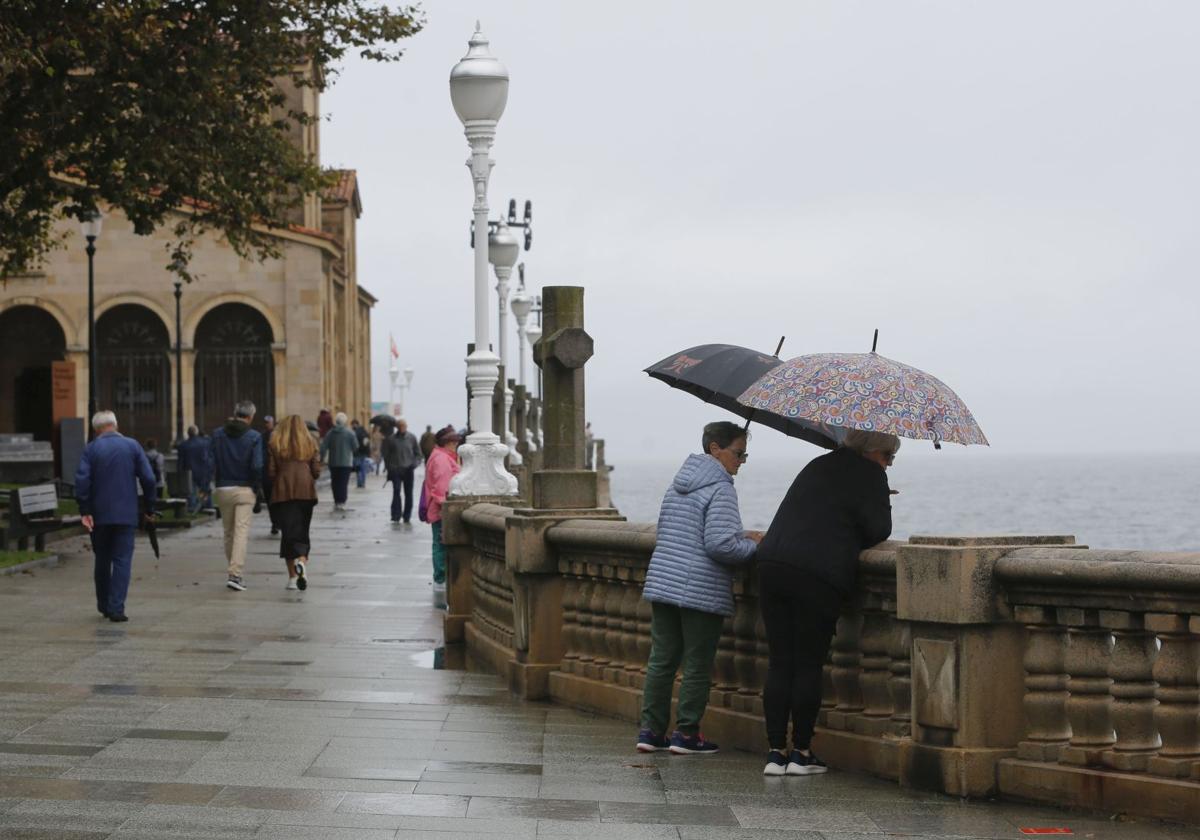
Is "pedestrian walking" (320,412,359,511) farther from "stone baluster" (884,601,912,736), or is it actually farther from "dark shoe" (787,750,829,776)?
"stone baluster" (884,601,912,736)

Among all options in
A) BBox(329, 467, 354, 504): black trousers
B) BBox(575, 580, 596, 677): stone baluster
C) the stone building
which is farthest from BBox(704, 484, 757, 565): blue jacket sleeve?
the stone building

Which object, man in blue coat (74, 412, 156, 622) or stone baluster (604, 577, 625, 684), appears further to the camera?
man in blue coat (74, 412, 156, 622)

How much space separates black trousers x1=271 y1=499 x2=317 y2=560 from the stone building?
117ft

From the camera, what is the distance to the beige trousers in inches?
752

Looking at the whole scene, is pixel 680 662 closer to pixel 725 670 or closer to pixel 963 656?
pixel 725 670

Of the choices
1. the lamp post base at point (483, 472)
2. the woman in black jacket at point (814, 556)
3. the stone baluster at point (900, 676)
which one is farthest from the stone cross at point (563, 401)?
the lamp post base at point (483, 472)

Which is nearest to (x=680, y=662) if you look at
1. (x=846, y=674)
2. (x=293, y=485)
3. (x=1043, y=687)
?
(x=846, y=674)

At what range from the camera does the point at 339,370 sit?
6956cm

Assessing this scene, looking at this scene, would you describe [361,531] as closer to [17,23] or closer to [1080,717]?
[17,23]

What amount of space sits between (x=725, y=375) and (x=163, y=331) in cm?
4802

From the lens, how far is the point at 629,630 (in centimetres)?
1065

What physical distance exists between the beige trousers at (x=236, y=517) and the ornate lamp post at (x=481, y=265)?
3.44m

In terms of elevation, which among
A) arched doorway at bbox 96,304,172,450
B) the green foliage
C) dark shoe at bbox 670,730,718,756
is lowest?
dark shoe at bbox 670,730,718,756

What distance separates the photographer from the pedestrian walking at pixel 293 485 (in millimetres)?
18828
